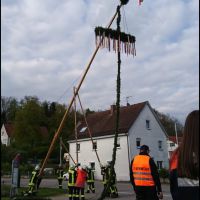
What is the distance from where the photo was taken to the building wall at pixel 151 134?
4503cm

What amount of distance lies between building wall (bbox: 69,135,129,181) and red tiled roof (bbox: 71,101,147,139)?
946 mm

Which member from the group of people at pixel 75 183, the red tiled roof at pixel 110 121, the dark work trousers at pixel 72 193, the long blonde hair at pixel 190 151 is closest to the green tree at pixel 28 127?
the red tiled roof at pixel 110 121

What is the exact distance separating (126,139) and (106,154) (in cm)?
340

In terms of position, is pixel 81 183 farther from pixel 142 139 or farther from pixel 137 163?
pixel 142 139

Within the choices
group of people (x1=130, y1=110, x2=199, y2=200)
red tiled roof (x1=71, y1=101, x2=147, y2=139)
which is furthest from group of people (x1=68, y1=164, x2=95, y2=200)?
red tiled roof (x1=71, y1=101, x2=147, y2=139)

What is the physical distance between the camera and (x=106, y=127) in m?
47.7

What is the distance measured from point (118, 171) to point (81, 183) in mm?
24831

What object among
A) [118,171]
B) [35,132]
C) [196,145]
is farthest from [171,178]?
[35,132]

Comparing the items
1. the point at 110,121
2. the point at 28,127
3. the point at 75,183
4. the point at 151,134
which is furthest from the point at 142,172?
the point at 28,127

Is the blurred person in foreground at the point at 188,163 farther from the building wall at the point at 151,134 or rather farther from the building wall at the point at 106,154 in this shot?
→ the building wall at the point at 151,134

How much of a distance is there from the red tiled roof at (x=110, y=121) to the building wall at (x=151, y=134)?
0.61 meters

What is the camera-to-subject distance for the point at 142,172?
7973 millimetres

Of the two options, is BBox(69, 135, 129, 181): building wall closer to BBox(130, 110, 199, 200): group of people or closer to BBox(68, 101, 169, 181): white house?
BBox(68, 101, 169, 181): white house

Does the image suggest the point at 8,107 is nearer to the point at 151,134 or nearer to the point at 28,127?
the point at 28,127
